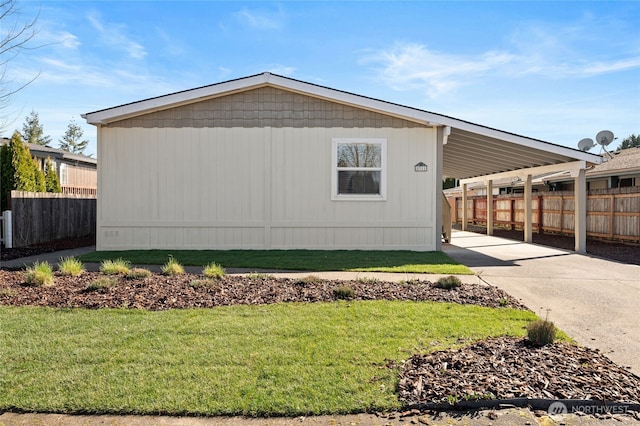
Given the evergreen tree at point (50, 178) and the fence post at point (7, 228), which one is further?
the evergreen tree at point (50, 178)

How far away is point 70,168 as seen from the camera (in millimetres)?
22062

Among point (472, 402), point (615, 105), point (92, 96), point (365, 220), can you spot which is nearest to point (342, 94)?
point (365, 220)

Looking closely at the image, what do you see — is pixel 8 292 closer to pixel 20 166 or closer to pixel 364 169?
pixel 364 169

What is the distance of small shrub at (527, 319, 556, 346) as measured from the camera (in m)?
4.16

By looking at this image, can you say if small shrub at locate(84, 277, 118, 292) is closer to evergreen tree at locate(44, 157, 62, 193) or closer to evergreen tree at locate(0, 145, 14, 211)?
evergreen tree at locate(0, 145, 14, 211)

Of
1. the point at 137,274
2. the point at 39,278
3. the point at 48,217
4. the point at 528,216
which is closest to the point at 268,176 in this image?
the point at 137,274

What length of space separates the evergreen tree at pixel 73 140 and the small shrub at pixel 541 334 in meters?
58.8

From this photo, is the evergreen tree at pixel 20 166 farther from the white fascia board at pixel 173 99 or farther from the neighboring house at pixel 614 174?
the neighboring house at pixel 614 174

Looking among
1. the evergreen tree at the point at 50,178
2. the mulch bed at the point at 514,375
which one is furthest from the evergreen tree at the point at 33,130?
the mulch bed at the point at 514,375

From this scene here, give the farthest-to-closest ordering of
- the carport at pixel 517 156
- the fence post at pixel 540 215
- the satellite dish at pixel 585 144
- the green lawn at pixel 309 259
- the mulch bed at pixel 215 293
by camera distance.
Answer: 1. the fence post at pixel 540 215
2. the satellite dish at pixel 585 144
3. the carport at pixel 517 156
4. the green lawn at pixel 309 259
5. the mulch bed at pixel 215 293

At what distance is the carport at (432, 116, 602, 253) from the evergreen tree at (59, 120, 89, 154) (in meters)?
50.8

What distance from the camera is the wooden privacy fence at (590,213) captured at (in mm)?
14516

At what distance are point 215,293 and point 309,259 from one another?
3.74 m

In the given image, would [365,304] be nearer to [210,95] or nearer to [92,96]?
[210,95]
